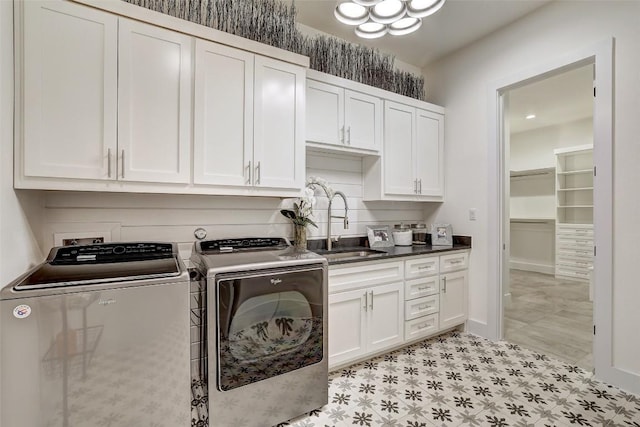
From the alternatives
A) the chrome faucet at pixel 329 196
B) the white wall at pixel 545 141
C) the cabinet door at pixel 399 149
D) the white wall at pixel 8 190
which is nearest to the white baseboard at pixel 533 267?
the white wall at pixel 545 141

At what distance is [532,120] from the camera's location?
5.32 meters

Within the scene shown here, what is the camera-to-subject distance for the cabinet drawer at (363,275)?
211 centimetres

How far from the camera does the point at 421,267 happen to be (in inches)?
103

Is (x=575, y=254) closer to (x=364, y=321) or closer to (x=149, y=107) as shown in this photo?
(x=364, y=321)

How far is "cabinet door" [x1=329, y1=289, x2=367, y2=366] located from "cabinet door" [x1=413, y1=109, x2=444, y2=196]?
4.69ft

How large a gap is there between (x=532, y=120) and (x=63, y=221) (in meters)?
6.66

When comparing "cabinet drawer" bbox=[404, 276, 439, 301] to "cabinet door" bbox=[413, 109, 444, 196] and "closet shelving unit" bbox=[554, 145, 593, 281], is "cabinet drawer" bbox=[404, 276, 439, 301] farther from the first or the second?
"closet shelving unit" bbox=[554, 145, 593, 281]

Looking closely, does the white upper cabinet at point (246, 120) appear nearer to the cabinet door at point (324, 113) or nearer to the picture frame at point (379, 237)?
the cabinet door at point (324, 113)

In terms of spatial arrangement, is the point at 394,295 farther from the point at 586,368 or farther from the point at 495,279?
the point at 586,368

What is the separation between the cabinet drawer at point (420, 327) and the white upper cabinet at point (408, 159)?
1.13 m

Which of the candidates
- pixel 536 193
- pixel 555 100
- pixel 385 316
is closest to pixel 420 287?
pixel 385 316

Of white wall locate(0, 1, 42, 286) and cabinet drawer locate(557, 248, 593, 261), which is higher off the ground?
white wall locate(0, 1, 42, 286)

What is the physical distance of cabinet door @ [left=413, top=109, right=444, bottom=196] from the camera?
304cm

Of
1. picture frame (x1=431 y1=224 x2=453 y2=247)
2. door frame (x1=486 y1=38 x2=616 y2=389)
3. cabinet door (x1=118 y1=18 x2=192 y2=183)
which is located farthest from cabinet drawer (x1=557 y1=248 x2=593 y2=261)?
cabinet door (x1=118 y1=18 x2=192 y2=183)
